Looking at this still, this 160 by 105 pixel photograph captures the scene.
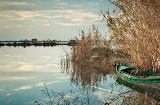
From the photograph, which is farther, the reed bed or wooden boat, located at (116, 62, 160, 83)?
the reed bed

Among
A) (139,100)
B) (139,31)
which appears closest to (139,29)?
(139,31)

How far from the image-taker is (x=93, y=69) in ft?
102

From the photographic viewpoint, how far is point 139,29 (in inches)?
872

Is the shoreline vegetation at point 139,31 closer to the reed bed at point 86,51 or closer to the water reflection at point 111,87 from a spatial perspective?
the water reflection at point 111,87

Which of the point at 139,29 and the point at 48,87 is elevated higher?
the point at 139,29

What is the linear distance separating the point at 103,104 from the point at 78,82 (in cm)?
740

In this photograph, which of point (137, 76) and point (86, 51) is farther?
point (86, 51)

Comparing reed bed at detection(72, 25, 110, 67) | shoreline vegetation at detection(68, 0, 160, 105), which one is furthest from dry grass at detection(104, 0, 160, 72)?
reed bed at detection(72, 25, 110, 67)

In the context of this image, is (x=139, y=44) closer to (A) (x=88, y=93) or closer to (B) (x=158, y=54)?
(B) (x=158, y=54)

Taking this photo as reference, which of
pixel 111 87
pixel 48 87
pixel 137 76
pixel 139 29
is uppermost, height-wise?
pixel 139 29

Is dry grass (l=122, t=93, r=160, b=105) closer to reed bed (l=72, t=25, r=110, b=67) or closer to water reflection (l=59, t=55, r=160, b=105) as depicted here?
water reflection (l=59, t=55, r=160, b=105)

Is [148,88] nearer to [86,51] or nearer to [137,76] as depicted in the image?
[137,76]

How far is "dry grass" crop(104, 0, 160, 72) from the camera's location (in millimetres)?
21344

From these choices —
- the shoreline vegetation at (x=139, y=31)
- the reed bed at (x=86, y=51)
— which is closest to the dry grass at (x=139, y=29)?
the shoreline vegetation at (x=139, y=31)
